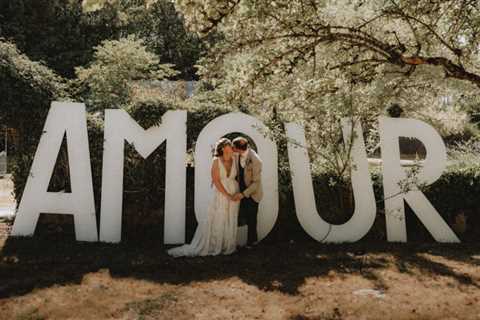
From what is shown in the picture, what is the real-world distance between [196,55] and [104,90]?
15.2 meters

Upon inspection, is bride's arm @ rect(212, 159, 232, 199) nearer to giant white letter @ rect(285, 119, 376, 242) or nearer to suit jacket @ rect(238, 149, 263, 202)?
suit jacket @ rect(238, 149, 263, 202)

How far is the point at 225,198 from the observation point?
812 centimetres

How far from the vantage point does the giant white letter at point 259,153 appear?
360 inches

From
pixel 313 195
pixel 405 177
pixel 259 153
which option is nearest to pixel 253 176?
pixel 259 153

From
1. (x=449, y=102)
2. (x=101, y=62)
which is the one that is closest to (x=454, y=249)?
(x=449, y=102)

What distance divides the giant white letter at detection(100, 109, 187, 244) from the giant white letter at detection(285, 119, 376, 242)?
2.13 metres

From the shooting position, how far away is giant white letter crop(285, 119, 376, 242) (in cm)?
923

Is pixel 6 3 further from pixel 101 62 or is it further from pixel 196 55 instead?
pixel 196 55

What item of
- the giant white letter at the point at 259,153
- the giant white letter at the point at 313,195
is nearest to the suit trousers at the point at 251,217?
the giant white letter at the point at 259,153

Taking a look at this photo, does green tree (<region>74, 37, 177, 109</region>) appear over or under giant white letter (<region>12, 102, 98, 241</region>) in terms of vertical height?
over

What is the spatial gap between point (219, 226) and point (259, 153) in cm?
184

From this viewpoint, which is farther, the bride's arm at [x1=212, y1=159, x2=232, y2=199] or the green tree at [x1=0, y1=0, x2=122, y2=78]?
the green tree at [x1=0, y1=0, x2=122, y2=78]

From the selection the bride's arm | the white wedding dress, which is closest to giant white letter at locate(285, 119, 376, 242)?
the white wedding dress

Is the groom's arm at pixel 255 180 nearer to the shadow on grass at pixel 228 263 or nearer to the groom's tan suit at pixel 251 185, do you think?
the groom's tan suit at pixel 251 185
